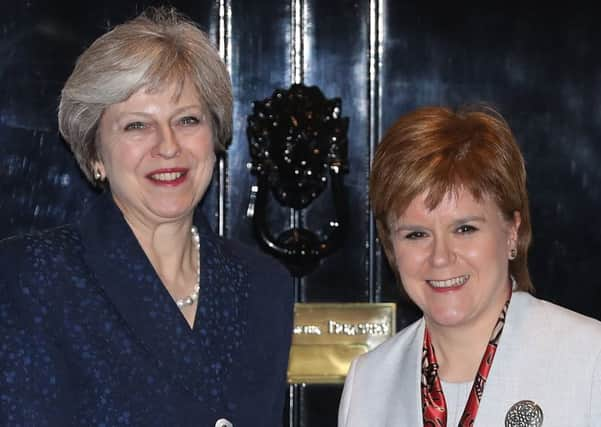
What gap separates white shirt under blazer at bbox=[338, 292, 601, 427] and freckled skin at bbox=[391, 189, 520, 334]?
0.28ft

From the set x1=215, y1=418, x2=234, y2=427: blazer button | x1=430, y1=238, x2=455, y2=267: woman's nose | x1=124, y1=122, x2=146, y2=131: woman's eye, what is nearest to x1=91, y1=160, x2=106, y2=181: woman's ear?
x1=124, y1=122, x2=146, y2=131: woman's eye

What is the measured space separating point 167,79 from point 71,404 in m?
0.61

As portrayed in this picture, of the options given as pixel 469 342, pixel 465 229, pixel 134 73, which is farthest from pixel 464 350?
pixel 134 73

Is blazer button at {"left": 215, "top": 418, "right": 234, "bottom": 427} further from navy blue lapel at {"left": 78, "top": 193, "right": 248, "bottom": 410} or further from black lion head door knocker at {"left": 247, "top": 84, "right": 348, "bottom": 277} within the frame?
black lion head door knocker at {"left": 247, "top": 84, "right": 348, "bottom": 277}

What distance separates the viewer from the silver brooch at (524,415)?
2.18 meters

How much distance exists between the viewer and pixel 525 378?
222cm

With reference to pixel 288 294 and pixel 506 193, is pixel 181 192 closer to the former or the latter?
pixel 288 294

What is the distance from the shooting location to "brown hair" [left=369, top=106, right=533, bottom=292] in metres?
2.20

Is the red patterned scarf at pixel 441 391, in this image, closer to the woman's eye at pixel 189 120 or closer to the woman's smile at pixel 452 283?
the woman's smile at pixel 452 283

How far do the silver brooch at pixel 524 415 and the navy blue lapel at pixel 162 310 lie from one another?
53cm

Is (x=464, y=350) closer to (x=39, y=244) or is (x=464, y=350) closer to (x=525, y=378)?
(x=525, y=378)


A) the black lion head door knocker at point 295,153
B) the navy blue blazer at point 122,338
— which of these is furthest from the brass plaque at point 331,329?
the navy blue blazer at point 122,338

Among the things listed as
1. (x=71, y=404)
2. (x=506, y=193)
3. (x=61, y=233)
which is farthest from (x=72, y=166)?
(x=506, y=193)

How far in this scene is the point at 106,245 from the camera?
89.7 inches
